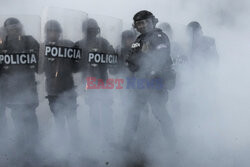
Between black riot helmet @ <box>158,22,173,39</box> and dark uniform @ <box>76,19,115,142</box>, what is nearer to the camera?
dark uniform @ <box>76,19,115,142</box>

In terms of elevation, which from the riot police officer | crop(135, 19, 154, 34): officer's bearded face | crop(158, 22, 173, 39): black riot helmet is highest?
crop(158, 22, 173, 39): black riot helmet

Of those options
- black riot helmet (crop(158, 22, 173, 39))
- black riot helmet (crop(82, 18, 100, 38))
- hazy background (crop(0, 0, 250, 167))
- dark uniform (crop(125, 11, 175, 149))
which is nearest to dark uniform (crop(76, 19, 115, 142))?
black riot helmet (crop(82, 18, 100, 38))

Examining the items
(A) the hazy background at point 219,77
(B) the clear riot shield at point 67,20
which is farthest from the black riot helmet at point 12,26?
(A) the hazy background at point 219,77

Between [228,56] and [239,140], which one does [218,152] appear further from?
[228,56]

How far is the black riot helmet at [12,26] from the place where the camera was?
354cm

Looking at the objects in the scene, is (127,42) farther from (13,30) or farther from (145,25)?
(13,30)

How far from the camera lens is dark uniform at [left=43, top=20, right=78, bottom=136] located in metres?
3.68

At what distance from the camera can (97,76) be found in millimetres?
3971

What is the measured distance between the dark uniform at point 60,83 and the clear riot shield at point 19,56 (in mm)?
122

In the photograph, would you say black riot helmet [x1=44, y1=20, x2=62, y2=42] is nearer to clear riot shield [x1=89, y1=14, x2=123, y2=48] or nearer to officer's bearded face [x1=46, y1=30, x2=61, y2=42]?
officer's bearded face [x1=46, y1=30, x2=61, y2=42]

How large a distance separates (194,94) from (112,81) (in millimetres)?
1264

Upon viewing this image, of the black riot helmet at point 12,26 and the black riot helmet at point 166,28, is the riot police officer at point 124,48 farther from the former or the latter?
the black riot helmet at point 12,26

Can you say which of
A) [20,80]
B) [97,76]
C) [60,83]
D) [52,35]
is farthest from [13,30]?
[97,76]

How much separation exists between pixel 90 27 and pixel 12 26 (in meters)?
0.73
